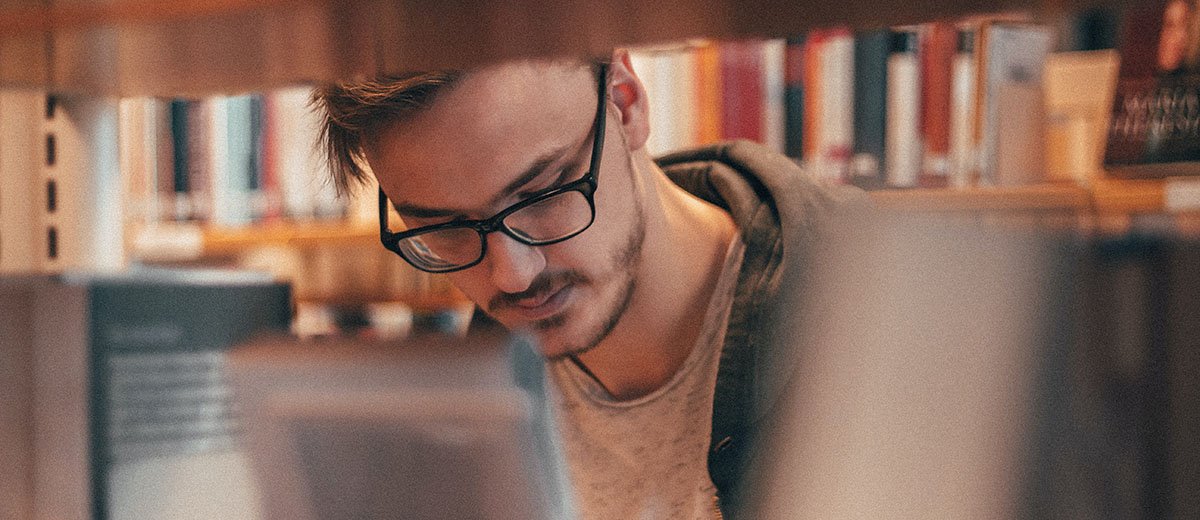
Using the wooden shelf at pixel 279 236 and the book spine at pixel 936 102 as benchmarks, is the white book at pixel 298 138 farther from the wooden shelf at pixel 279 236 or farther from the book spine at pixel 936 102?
the book spine at pixel 936 102

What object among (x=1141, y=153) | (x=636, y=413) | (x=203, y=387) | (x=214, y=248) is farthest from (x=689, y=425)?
(x=1141, y=153)

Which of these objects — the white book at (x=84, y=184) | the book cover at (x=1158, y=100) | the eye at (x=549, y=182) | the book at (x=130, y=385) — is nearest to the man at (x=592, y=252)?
the eye at (x=549, y=182)

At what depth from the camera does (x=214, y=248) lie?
0.93m

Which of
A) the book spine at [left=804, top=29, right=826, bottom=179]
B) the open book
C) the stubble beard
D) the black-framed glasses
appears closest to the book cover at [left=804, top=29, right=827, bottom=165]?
the book spine at [left=804, top=29, right=826, bottom=179]

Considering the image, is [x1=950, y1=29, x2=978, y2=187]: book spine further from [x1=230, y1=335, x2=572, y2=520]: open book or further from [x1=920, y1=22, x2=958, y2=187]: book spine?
[x1=230, y1=335, x2=572, y2=520]: open book

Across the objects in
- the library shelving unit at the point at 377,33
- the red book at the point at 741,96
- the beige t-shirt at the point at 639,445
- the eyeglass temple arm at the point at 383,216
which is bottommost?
the beige t-shirt at the point at 639,445

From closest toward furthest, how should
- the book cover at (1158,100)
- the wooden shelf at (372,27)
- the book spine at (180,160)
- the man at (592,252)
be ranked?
the wooden shelf at (372,27) < the man at (592,252) < the book spine at (180,160) < the book cover at (1158,100)

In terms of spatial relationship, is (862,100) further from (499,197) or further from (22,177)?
(22,177)

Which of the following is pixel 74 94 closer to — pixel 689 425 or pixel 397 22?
pixel 397 22

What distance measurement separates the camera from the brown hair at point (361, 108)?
0.45m

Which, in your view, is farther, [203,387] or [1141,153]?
[1141,153]

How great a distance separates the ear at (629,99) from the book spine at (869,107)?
0.20m

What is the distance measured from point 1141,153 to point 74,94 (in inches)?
45.5

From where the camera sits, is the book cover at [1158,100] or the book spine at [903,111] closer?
the book spine at [903,111]
